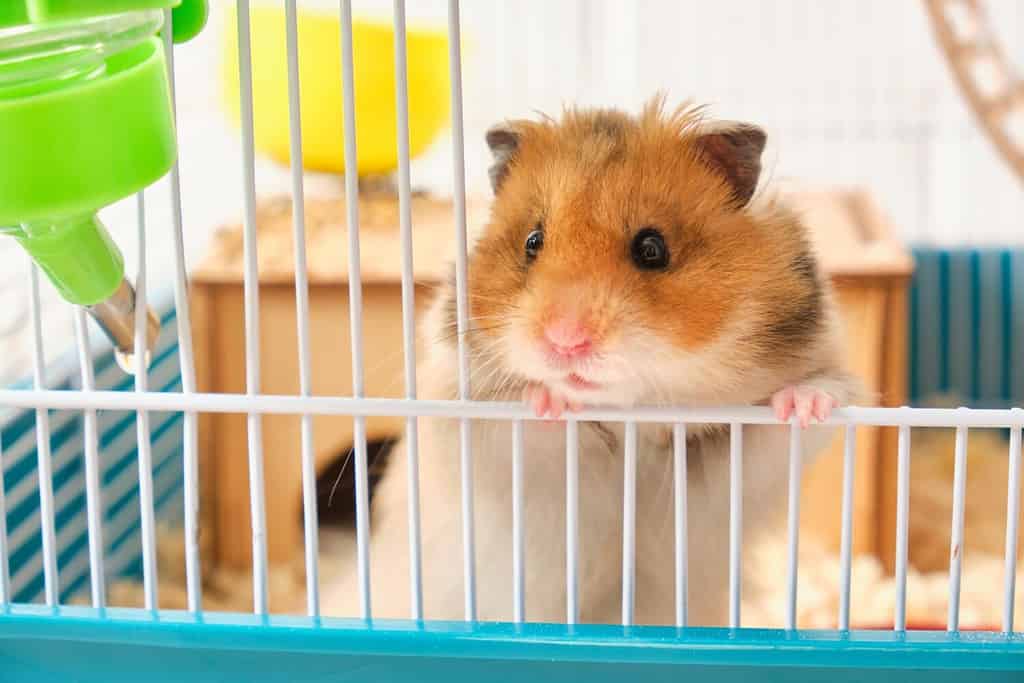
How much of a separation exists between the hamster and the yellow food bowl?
3.22 feet

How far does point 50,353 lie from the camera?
5.74 ft

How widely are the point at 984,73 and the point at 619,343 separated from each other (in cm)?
153

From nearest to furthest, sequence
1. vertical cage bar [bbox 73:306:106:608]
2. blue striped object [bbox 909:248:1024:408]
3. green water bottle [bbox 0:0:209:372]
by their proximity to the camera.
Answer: green water bottle [bbox 0:0:209:372]
vertical cage bar [bbox 73:306:106:608]
blue striped object [bbox 909:248:1024:408]

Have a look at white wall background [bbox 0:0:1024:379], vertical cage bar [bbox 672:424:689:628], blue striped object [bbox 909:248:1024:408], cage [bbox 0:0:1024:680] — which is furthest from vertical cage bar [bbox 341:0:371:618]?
blue striped object [bbox 909:248:1024:408]

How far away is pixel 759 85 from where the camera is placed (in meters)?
2.68

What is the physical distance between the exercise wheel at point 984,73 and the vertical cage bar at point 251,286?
5.19 ft

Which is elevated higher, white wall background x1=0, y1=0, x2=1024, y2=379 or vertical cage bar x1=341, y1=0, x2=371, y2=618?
white wall background x1=0, y1=0, x2=1024, y2=379

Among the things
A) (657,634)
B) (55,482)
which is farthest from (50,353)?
(657,634)

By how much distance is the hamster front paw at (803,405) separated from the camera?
0.90 m

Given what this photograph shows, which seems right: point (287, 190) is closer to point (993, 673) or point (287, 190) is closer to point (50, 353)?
point (50, 353)

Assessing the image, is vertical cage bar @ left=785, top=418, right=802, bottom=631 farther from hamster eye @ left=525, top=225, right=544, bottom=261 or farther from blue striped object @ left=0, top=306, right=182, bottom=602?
blue striped object @ left=0, top=306, right=182, bottom=602

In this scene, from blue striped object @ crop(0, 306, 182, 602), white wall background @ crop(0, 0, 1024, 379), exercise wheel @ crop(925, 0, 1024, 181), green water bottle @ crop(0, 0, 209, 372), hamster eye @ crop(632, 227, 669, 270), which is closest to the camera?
green water bottle @ crop(0, 0, 209, 372)

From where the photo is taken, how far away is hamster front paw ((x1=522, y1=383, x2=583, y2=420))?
0.91 m

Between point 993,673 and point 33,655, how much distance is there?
26.7 inches
